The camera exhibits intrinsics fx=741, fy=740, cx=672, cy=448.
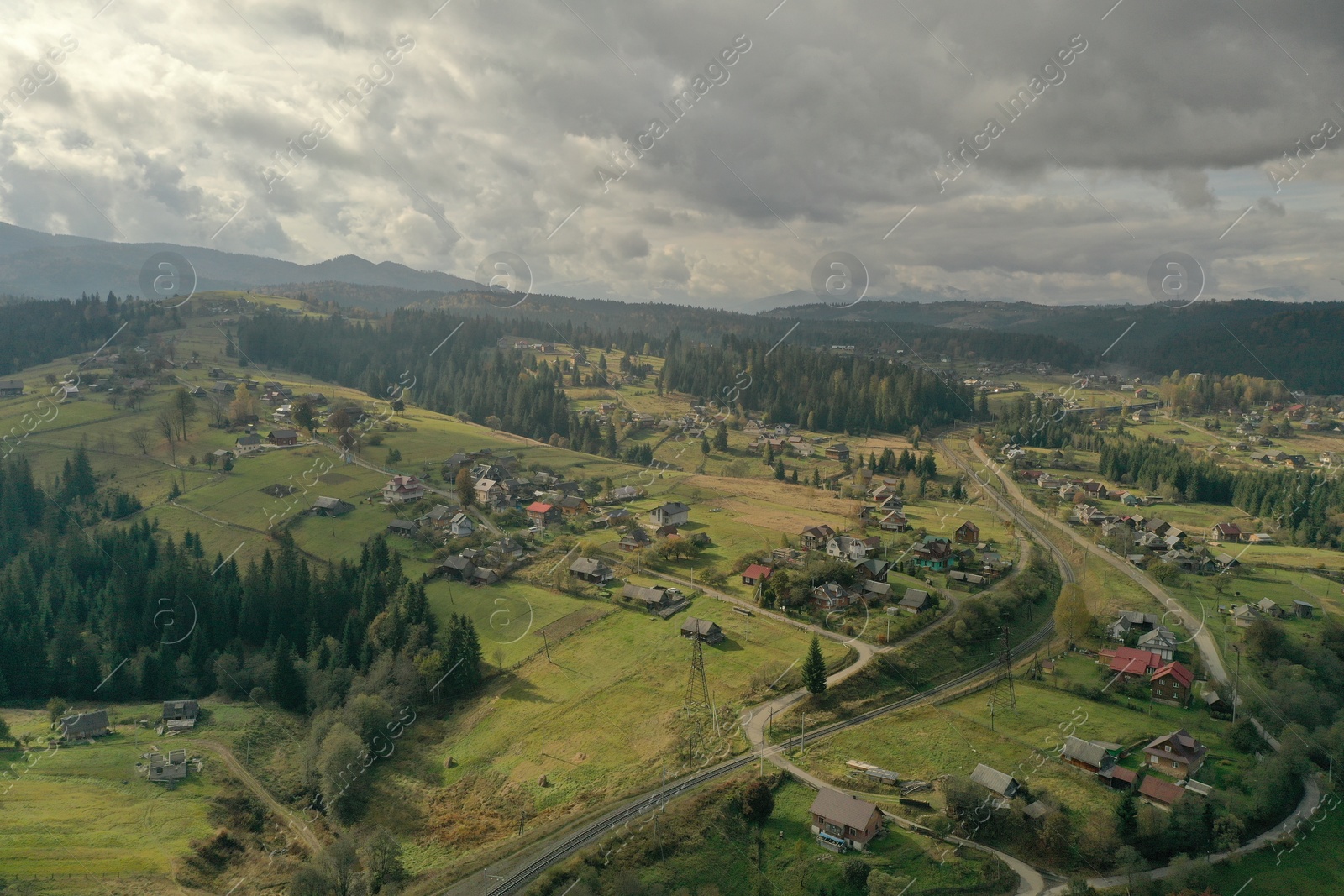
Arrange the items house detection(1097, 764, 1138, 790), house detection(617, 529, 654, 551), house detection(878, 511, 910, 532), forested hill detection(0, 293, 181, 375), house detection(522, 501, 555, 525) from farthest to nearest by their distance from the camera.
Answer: forested hill detection(0, 293, 181, 375)
house detection(522, 501, 555, 525)
house detection(878, 511, 910, 532)
house detection(617, 529, 654, 551)
house detection(1097, 764, 1138, 790)

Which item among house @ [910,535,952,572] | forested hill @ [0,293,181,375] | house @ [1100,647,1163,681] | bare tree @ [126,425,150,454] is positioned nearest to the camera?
Result: house @ [1100,647,1163,681]

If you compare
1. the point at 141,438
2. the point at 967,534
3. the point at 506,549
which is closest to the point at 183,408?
the point at 141,438

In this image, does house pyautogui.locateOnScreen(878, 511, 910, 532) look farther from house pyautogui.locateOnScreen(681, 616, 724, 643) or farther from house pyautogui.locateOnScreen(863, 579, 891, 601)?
house pyautogui.locateOnScreen(681, 616, 724, 643)

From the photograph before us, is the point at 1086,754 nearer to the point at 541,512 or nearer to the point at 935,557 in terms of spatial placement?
the point at 935,557

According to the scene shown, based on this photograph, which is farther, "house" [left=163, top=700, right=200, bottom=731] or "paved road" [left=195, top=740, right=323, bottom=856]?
"house" [left=163, top=700, right=200, bottom=731]

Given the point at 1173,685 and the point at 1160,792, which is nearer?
the point at 1160,792

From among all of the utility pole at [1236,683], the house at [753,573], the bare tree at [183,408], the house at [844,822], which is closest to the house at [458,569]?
the house at [753,573]

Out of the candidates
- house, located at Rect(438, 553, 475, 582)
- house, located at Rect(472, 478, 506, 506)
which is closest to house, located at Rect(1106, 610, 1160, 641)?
house, located at Rect(438, 553, 475, 582)
